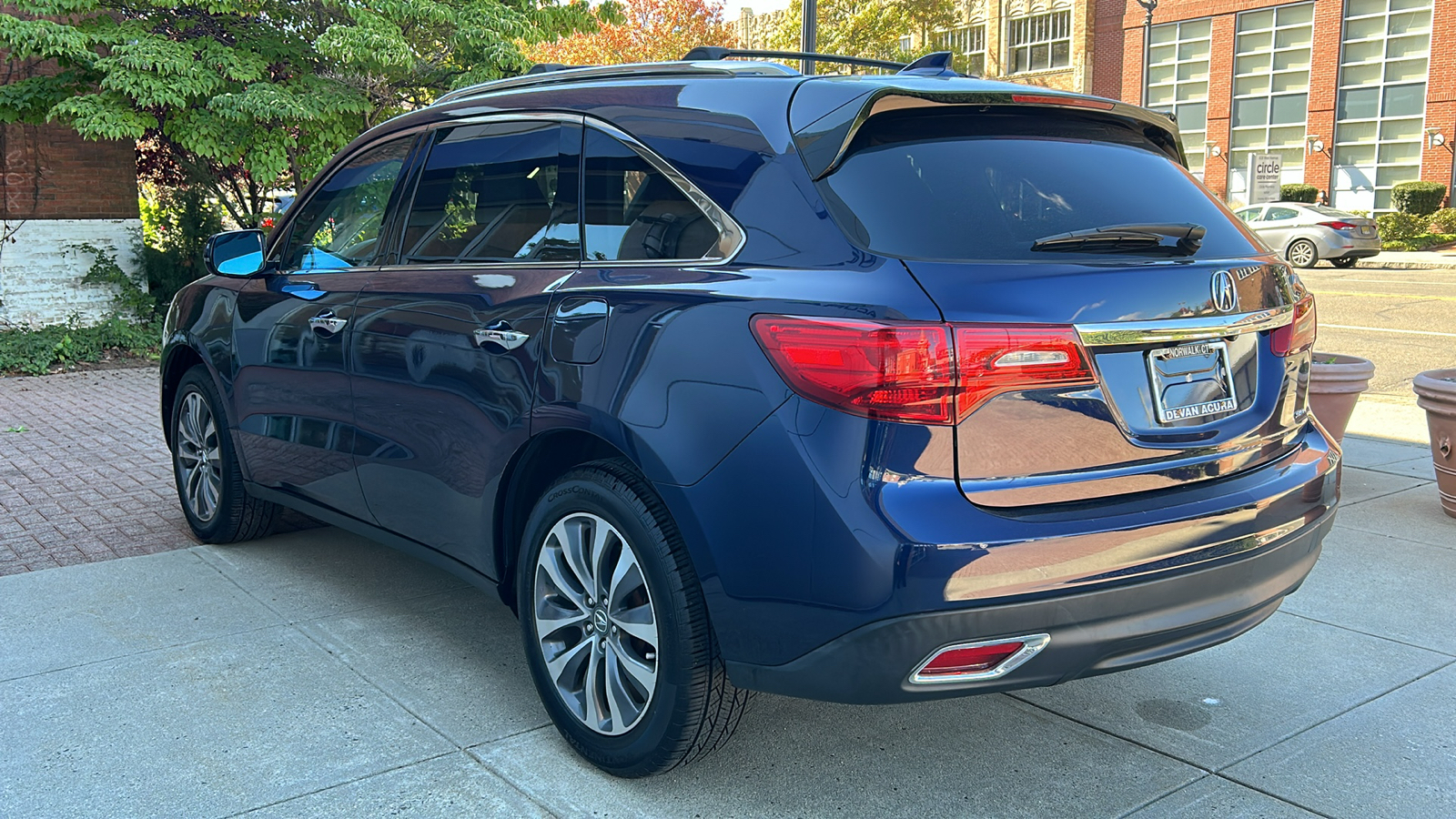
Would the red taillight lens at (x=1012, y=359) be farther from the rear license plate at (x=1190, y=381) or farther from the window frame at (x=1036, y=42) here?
the window frame at (x=1036, y=42)

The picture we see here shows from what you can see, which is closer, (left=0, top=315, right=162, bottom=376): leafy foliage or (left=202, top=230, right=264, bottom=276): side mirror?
(left=202, top=230, right=264, bottom=276): side mirror

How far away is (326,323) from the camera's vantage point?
4.20 m

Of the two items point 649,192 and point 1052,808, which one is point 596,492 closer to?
point 649,192

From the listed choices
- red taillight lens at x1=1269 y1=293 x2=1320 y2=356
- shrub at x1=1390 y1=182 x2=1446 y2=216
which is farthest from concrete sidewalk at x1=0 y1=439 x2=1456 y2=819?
shrub at x1=1390 y1=182 x2=1446 y2=216

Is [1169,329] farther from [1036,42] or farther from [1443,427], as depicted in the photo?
[1036,42]

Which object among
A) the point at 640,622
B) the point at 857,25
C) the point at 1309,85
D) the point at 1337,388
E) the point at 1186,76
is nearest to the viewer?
the point at 640,622

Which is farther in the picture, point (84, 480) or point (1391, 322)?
point (1391, 322)

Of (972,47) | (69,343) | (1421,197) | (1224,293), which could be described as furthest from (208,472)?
(972,47)

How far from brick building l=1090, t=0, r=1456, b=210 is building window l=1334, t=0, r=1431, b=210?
33mm

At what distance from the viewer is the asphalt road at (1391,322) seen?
1072 centimetres

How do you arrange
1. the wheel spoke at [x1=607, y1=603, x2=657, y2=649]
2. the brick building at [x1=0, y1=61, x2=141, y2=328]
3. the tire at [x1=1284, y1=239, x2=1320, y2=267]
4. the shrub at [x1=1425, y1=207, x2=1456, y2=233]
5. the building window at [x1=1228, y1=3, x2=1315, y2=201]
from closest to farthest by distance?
the wheel spoke at [x1=607, y1=603, x2=657, y2=649] → the brick building at [x1=0, y1=61, x2=141, y2=328] → the tire at [x1=1284, y1=239, x2=1320, y2=267] → the shrub at [x1=1425, y1=207, x2=1456, y2=233] → the building window at [x1=1228, y1=3, x2=1315, y2=201]

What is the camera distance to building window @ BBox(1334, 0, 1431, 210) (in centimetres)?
3522

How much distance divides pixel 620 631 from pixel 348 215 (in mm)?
2214

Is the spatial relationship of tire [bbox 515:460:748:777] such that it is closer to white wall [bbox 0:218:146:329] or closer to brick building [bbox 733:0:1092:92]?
white wall [bbox 0:218:146:329]
